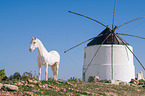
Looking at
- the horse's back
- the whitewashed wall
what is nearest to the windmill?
the whitewashed wall

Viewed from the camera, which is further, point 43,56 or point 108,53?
point 108,53

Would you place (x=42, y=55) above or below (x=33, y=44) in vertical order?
below

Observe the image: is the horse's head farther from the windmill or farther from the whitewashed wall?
the whitewashed wall

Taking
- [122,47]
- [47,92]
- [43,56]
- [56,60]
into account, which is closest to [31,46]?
[43,56]

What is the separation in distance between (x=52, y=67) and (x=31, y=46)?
284 centimetres

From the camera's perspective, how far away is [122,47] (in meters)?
23.1

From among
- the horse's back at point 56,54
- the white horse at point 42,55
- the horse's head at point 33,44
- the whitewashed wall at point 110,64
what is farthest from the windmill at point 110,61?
the horse's head at point 33,44

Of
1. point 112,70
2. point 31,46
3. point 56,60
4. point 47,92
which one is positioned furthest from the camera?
point 112,70

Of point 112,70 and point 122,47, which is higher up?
point 122,47

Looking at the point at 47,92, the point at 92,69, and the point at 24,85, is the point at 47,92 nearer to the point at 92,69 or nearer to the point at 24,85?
the point at 24,85

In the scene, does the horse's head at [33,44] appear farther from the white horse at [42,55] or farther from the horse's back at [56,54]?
the horse's back at [56,54]

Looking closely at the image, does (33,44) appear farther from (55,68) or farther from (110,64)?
(110,64)

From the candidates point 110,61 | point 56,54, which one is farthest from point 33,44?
point 110,61

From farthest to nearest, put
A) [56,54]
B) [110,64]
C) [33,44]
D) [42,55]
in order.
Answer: [110,64] → [56,54] → [42,55] → [33,44]
